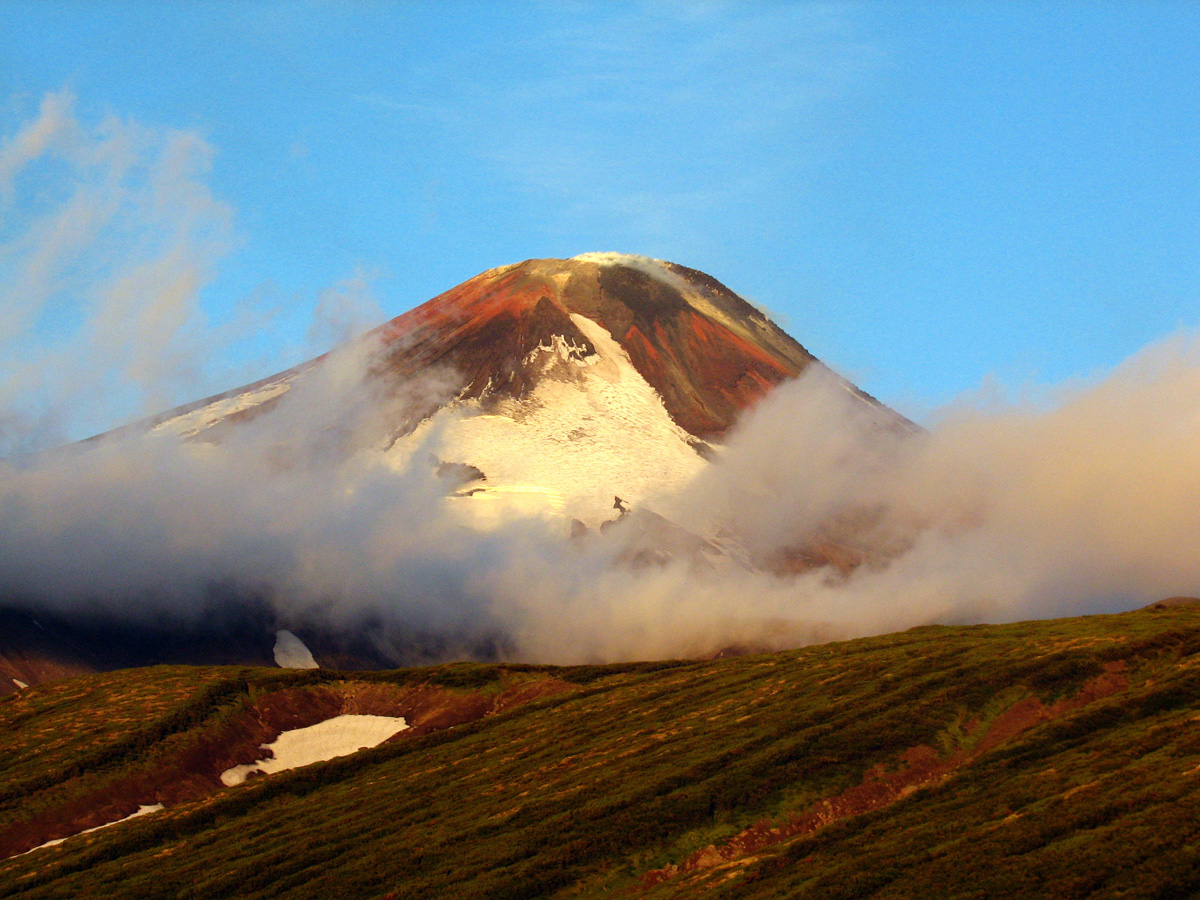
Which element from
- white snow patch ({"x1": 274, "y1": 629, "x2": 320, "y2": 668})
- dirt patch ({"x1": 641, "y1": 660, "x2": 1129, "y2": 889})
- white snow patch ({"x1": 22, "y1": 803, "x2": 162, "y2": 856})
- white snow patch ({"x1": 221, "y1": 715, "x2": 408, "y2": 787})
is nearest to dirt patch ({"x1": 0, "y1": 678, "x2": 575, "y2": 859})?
white snow patch ({"x1": 22, "y1": 803, "x2": 162, "y2": 856})

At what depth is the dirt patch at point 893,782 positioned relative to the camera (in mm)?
69750

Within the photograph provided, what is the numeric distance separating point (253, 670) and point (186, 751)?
24.8 metres

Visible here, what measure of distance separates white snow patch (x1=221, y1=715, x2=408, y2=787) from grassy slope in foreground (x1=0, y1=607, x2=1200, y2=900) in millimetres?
6968

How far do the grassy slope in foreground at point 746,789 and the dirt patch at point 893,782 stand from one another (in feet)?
0.62

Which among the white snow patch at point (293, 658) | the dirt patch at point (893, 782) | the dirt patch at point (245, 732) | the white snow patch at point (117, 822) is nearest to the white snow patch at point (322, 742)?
the dirt patch at point (245, 732)

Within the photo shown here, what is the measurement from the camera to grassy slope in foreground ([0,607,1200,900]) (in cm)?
5784

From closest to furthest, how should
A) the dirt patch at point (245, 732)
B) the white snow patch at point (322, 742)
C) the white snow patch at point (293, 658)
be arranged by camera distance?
the dirt patch at point (245, 732) → the white snow patch at point (322, 742) → the white snow patch at point (293, 658)

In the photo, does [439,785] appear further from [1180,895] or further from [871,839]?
[1180,895]

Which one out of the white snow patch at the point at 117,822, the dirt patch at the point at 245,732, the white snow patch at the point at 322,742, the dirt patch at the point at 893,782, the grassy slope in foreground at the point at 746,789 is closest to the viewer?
the grassy slope in foreground at the point at 746,789

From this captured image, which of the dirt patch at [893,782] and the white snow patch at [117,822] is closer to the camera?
the dirt patch at [893,782]

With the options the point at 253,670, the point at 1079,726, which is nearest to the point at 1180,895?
the point at 1079,726

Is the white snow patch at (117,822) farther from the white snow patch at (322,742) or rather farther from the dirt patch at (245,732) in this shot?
the white snow patch at (322,742)

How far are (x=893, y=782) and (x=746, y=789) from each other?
9.56 metres

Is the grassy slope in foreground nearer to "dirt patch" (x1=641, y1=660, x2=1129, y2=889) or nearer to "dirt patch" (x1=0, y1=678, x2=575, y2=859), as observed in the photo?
"dirt patch" (x1=641, y1=660, x2=1129, y2=889)
